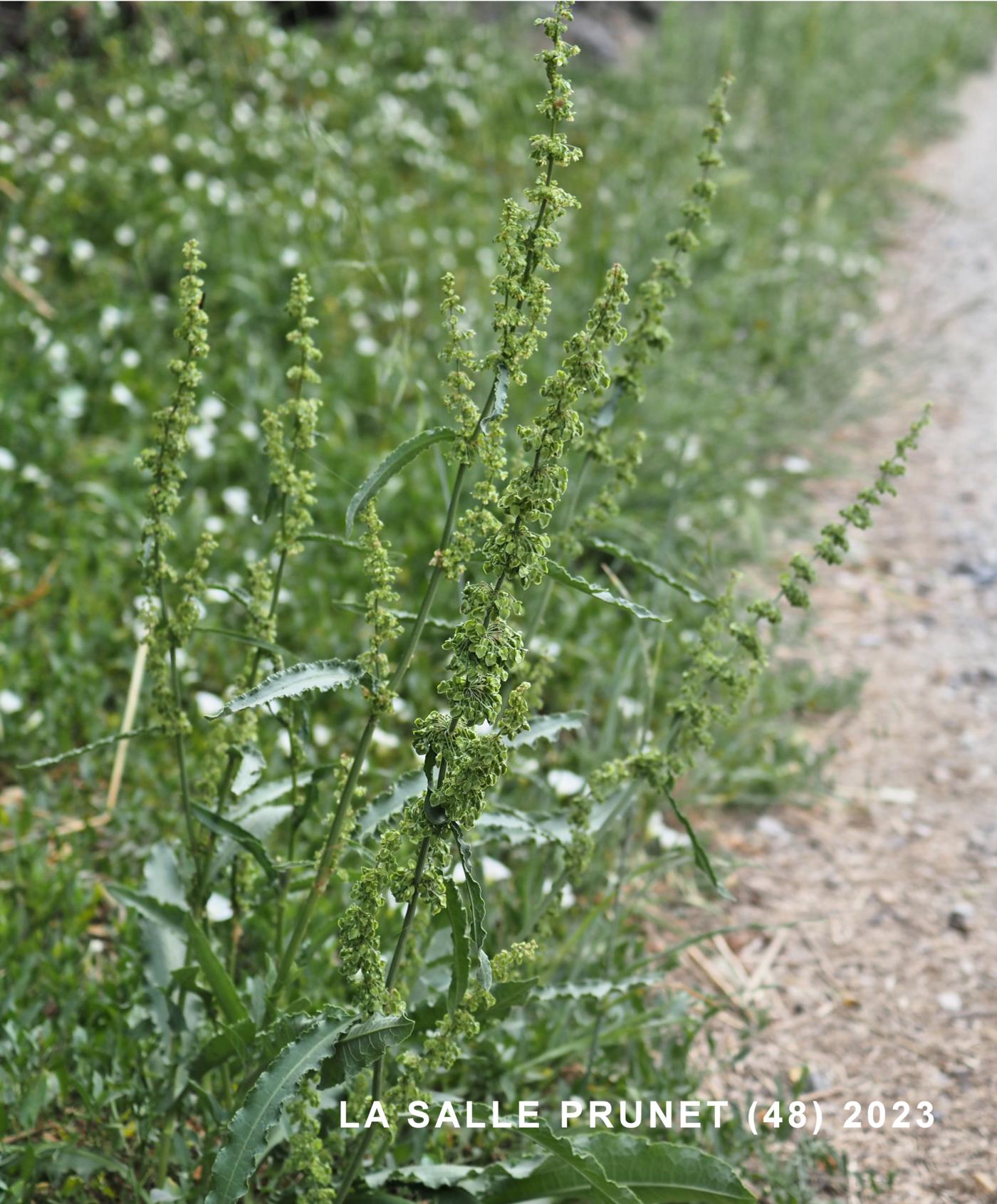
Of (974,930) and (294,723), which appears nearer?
(294,723)

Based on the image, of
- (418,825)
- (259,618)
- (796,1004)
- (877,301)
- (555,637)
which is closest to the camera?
(418,825)

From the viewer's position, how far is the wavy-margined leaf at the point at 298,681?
1.34 metres

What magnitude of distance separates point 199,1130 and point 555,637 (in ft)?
5.51

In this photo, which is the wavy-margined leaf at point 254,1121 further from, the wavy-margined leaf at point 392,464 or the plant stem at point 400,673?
the wavy-margined leaf at point 392,464

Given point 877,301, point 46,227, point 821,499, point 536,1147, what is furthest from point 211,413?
point 877,301

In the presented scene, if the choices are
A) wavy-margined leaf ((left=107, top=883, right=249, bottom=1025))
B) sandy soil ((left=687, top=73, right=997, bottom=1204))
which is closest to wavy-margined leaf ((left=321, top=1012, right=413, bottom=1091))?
wavy-margined leaf ((left=107, top=883, right=249, bottom=1025))

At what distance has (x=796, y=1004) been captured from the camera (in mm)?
2666

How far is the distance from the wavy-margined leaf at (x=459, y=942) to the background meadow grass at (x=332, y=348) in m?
0.42

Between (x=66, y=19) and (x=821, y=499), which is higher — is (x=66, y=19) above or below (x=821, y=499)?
above

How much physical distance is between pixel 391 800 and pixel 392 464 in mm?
523

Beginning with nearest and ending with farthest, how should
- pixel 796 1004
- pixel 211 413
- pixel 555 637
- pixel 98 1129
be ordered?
1. pixel 98 1129
2. pixel 796 1004
3. pixel 555 637
4. pixel 211 413

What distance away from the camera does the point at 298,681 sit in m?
1.41

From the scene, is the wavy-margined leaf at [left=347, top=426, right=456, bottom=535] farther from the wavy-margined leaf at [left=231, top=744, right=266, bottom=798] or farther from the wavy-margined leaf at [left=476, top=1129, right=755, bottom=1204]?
the wavy-margined leaf at [left=476, top=1129, right=755, bottom=1204]

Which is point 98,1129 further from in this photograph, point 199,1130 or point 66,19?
point 66,19
